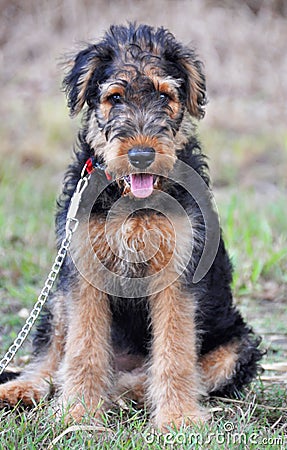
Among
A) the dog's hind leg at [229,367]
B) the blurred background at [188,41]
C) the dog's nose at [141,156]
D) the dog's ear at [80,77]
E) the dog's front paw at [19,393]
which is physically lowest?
the dog's front paw at [19,393]

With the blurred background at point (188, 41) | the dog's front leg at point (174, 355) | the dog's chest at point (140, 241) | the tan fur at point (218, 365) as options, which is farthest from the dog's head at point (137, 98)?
the blurred background at point (188, 41)

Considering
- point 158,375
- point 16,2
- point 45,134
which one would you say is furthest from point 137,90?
point 16,2

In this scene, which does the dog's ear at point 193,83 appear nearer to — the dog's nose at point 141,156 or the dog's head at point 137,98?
the dog's head at point 137,98

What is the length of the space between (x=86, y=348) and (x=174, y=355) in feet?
1.71

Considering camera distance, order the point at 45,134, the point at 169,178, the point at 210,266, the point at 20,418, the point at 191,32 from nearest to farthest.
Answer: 1. the point at 20,418
2. the point at 169,178
3. the point at 210,266
4. the point at 45,134
5. the point at 191,32

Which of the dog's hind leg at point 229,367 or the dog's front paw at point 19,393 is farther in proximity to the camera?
the dog's hind leg at point 229,367

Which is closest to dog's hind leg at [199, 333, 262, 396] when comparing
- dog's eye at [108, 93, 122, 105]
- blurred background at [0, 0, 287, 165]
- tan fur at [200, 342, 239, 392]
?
tan fur at [200, 342, 239, 392]

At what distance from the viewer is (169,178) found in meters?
4.52

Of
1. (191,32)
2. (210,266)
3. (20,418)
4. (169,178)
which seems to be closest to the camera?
(20,418)

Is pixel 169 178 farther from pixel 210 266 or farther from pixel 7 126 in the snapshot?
pixel 7 126

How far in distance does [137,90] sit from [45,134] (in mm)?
8029

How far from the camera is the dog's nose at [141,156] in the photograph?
412 cm

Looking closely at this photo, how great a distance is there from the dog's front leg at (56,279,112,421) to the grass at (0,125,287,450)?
20 cm

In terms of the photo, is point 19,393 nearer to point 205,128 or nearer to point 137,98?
point 137,98
